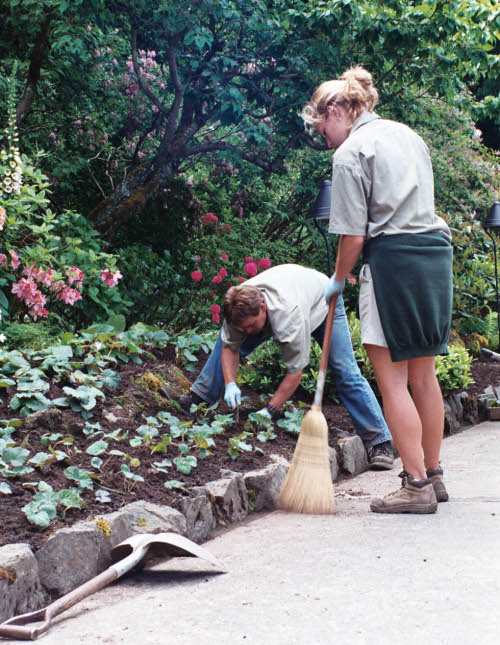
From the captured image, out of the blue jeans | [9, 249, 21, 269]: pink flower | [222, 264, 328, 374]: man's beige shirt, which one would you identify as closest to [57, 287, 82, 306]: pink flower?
[9, 249, 21, 269]: pink flower

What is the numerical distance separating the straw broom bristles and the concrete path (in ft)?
0.32

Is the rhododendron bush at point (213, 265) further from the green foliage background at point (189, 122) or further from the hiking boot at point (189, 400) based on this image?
the hiking boot at point (189, 400)

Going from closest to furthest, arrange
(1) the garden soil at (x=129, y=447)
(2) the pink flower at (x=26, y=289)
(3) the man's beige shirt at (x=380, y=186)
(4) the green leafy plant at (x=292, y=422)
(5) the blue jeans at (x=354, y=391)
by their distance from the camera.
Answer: (1) the garden soil at (x=129, y=447)
(3) the man's beige shirt at (x=380, y=186)
(5) the blue jeans at (x=354, y=391)
(4) the green leafy plant at (x=292, y=422)
(2) the pink flower at (x=26, y=289)

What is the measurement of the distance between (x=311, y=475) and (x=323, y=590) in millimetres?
1182

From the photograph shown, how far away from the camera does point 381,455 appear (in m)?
4.73

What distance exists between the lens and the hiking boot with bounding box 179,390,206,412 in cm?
494

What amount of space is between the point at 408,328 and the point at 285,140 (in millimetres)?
4581

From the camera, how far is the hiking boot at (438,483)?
378 cm

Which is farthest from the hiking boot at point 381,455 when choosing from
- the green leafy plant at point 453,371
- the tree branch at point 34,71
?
the tree branch at point 34,71

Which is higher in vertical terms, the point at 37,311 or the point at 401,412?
the point at 37,311

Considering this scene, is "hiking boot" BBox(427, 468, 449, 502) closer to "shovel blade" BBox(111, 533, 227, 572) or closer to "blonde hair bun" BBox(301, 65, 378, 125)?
"shovel blade" BBox(111, 533, 227, 572)

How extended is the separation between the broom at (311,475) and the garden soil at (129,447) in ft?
1.29

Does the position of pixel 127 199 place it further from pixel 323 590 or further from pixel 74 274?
pixel 323 590

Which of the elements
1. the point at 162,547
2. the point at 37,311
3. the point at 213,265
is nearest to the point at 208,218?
the point at 213,265
